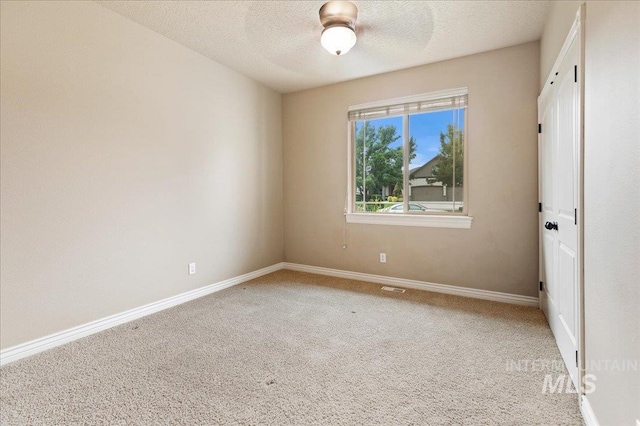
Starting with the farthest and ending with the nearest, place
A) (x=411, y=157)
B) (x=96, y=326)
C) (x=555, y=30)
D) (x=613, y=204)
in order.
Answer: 1. (x=411, y=157)
2. (x=96, y=326)
3. (x=555, y=30)
4. (x=613, y=204)

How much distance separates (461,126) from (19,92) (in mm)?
3922

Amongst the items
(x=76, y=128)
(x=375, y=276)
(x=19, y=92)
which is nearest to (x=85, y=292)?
(x=76, y=128)

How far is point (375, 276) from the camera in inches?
161

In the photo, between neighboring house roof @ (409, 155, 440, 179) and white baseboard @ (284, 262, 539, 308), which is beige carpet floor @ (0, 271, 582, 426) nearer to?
white baseboard @ (284, 262, 539, 308)

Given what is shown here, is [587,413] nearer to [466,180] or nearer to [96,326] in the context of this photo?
[466,180]

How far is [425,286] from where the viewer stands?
3.75 metres

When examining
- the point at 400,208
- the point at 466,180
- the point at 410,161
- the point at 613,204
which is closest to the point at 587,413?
the point at 613,204

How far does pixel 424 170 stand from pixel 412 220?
622 mm

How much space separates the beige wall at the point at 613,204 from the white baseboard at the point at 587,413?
0.13ft

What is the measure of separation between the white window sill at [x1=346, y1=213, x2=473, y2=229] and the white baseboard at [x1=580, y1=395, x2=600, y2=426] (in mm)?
2108

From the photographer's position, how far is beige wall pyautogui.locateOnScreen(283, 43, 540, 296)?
125 inches

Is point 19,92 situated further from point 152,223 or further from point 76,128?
point 152,223

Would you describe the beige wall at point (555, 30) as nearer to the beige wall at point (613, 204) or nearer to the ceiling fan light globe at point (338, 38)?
the beige wall at point (613, 204)

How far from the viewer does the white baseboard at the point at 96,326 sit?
85.3 inches
